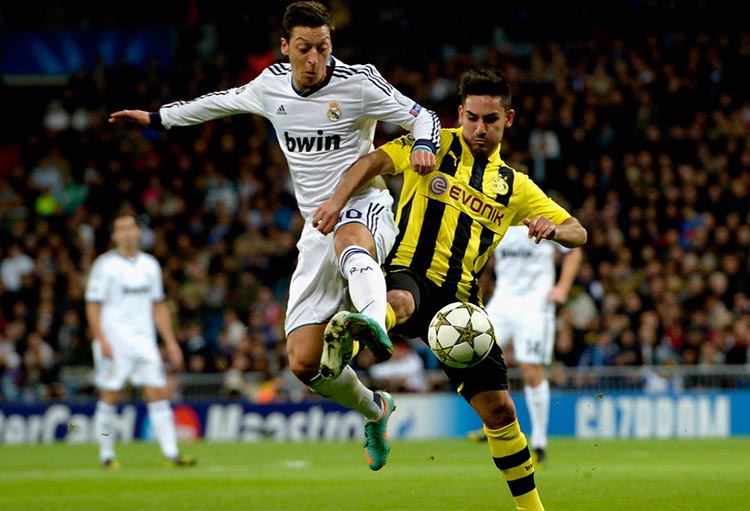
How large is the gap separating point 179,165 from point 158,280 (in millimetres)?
9386

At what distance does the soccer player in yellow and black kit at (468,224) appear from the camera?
6934mm

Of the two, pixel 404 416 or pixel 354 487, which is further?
pixel 404 416

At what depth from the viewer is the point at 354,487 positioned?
386 inches

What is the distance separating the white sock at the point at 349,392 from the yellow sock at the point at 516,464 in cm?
117

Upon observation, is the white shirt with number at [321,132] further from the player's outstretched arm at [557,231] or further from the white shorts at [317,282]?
the player's outstretched arm at [557,231]

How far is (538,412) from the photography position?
38.1 feet

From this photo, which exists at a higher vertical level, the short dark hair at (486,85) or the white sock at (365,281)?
the short dark hair at (486,85)

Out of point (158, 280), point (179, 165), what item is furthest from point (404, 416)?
point (179, 165)

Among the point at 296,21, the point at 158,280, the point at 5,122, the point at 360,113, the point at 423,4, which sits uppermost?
the point at 423,4

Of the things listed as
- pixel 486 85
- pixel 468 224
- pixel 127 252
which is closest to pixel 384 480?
pixel 468 224

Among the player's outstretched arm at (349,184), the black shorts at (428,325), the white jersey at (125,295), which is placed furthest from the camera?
the white jersey at (125,295)

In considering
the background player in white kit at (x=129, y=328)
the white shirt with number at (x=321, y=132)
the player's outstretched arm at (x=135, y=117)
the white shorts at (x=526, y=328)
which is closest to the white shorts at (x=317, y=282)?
the white shirt with number at (x=321, y=132)

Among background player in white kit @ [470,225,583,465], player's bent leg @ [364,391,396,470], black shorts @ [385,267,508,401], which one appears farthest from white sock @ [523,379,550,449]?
black shorts @ [385,267,508,401]

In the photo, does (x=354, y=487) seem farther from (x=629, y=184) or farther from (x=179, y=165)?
(x=179, y=165)
